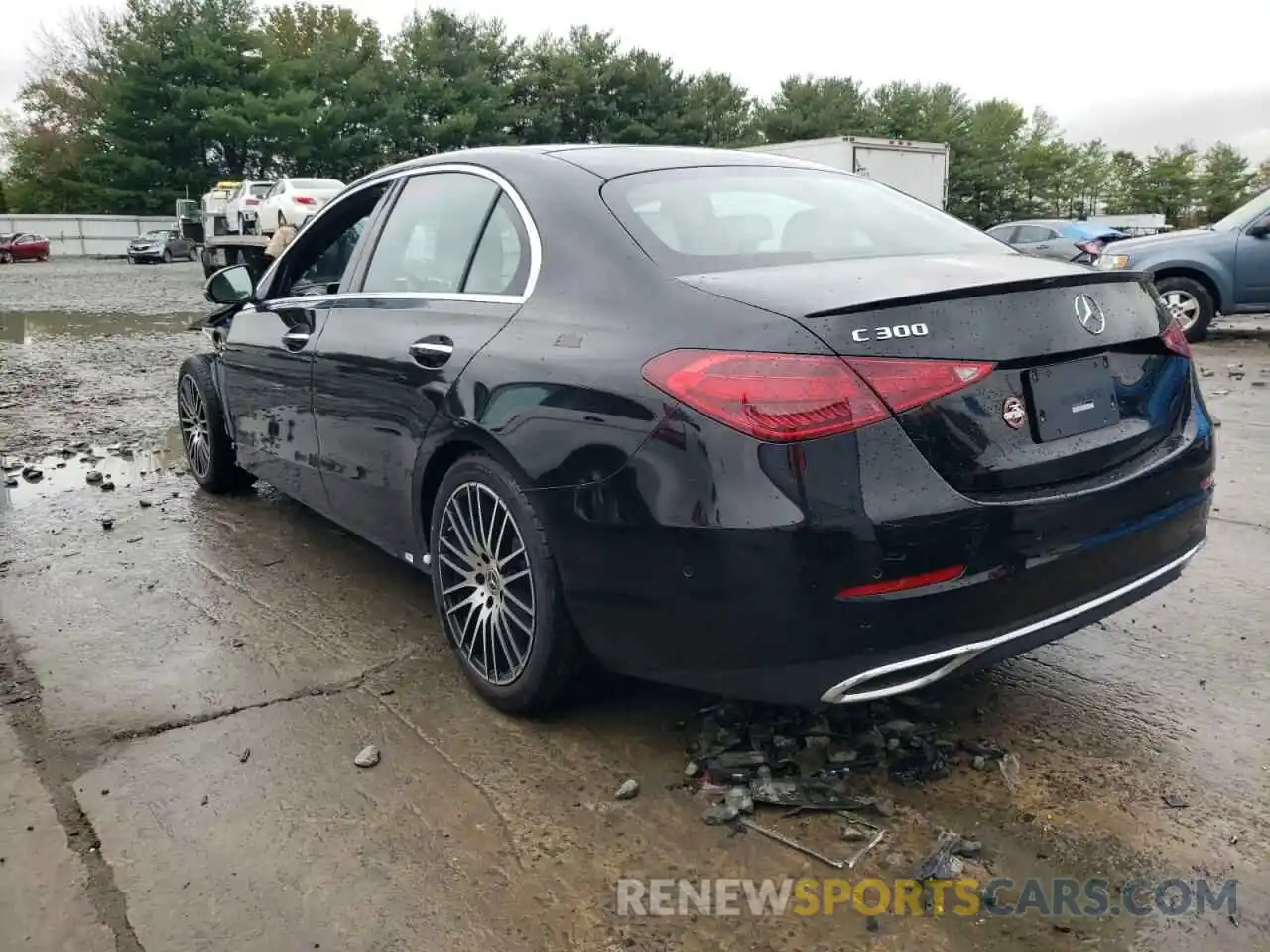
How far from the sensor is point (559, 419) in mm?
2682

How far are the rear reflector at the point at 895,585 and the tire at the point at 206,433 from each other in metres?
3.97

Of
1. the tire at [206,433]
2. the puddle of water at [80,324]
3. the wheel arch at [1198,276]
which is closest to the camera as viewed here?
the tire at [206,433]

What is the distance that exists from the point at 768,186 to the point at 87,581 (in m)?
3.16

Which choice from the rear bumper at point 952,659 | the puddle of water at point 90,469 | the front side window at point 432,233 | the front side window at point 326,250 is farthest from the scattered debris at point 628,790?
the puddle of water at point 90,469

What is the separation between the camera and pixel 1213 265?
11.0 m

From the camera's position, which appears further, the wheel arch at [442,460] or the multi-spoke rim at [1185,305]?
the multi-spoke rim at [1185,305]

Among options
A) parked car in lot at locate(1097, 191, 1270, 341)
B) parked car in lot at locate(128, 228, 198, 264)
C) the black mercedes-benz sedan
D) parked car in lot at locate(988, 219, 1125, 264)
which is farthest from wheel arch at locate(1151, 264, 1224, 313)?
parked car in lot at locate(128, 228, 198, 264)

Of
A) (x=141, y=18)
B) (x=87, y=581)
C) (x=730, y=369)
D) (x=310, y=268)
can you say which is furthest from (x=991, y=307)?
(x=141, y=18)

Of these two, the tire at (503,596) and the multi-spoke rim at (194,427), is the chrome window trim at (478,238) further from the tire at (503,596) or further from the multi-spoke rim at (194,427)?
the multi-spoke rim at (194,427)

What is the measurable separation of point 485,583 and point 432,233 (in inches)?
50.2

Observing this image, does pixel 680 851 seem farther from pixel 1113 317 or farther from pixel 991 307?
pixel 1113 317

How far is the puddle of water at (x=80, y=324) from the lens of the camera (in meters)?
13.7

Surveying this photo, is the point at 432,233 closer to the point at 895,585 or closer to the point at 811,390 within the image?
the point at 811,390

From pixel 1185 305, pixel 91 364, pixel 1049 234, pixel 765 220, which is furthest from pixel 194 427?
pixel 1049 234
